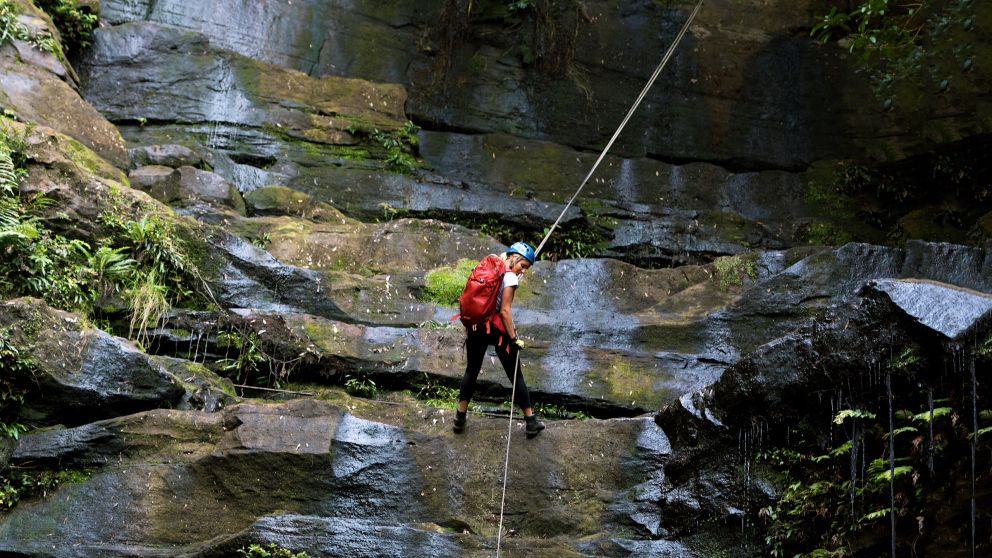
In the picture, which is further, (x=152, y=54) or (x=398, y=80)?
(x=398, y=80)

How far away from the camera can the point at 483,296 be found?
7.53m

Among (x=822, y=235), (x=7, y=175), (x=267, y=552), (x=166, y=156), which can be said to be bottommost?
(x=267, y=552)

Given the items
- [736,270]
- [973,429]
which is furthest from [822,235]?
[973,429]

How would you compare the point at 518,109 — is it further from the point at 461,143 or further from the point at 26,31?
the point at 26,31

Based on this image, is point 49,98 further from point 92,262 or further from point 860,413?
point 860,413

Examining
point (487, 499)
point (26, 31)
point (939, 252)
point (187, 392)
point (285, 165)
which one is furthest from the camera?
point (285, 165)

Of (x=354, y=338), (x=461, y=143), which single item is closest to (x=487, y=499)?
(x=354, y=338)

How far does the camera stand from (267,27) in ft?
51.8

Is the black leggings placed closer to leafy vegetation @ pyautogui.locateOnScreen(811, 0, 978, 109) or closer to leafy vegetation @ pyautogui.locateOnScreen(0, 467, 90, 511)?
leafy vegetation @ pyautogui.locateOnScreen(0, 467, 90, 511)

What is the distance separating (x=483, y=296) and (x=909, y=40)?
23.8ft

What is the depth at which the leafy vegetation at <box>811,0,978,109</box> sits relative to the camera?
10.9 metres

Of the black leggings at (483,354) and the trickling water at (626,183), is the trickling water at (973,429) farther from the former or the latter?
the trickling water at (626,183)

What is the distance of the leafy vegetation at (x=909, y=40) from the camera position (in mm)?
10930

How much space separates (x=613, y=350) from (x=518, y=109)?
7.41 metres
